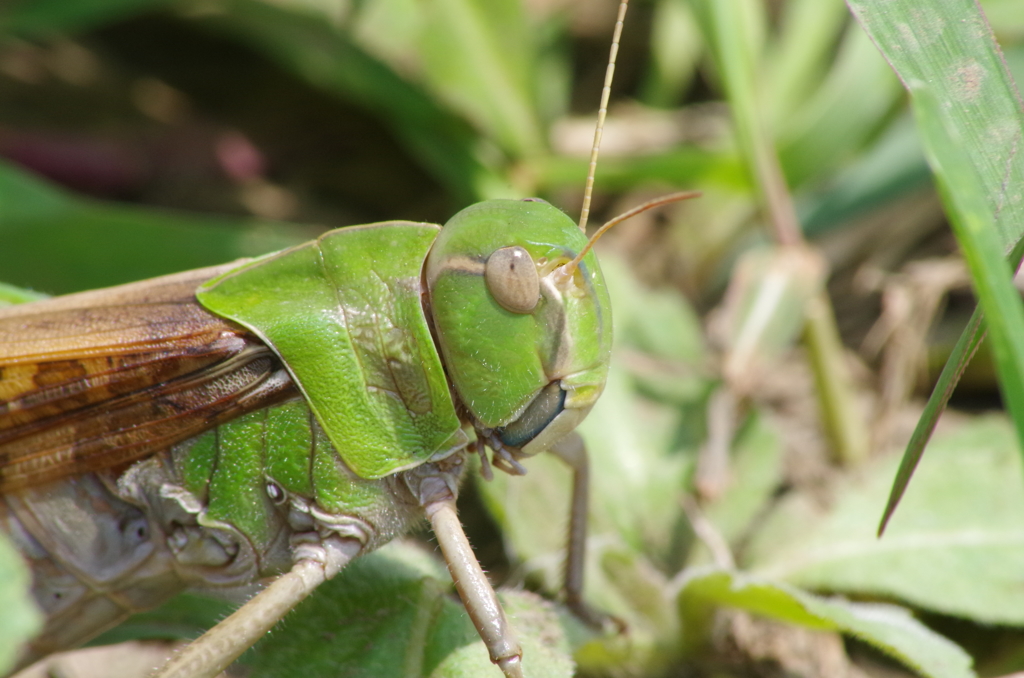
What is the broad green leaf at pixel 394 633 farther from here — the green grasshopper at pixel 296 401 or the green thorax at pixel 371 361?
the green thorax at pixel 371 361

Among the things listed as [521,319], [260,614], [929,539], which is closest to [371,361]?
[521,319]

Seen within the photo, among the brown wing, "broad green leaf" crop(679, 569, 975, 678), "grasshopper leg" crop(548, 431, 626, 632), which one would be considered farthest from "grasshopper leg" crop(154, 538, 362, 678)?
"broad green leaf" crop(679, 569, 975, 678)

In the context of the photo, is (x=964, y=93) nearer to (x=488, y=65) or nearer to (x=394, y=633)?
(x=394, y=633)

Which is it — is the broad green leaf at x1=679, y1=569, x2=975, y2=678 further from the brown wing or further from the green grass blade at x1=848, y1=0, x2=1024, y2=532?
the brown wing

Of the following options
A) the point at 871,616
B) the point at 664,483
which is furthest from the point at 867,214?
the point at 871,616

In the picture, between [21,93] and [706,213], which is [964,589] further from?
[21,93]

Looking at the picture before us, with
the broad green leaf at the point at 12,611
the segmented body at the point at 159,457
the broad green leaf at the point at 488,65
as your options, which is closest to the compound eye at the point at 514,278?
the segmented body at the point at 159,457
